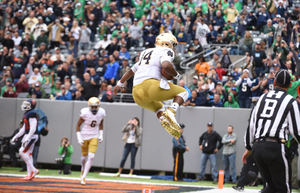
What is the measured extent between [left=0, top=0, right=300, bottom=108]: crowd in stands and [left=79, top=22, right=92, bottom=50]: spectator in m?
0.05

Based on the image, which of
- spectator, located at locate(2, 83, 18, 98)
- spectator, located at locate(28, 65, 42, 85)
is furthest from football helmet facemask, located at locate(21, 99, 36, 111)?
spectator, located at locate(28, 65, 42, 85)

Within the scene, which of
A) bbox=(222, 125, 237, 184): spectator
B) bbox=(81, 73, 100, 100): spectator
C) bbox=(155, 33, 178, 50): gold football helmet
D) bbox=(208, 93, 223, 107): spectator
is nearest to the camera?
bbox=(155, 33, 178, 50): gold football helmet

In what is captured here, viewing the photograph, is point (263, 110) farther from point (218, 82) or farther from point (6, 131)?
point (6, 131)

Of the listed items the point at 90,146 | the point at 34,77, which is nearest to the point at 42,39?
the point at 34,77

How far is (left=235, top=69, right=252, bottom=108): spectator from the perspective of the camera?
531 inches

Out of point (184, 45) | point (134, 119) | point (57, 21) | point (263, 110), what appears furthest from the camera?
point (57, 21)

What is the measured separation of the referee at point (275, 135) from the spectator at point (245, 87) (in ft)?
27.2

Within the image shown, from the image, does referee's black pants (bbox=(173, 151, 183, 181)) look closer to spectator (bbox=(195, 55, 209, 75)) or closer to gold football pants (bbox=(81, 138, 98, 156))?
gold football pants (bbox=(81, 138, 98, 156))

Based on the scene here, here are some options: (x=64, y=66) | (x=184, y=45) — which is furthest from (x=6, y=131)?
(x=184, y=45)

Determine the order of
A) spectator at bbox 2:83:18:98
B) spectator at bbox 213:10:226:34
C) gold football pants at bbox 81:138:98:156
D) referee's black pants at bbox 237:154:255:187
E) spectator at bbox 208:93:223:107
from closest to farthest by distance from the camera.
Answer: referee's black pants at bbox 237:154:255:187
gold football pants at bbox 81:138:98:156
spectator at bbox 208:93:223:107
spectator at bbox 2:83:18:98
spectator at bbox 213:10:226:34

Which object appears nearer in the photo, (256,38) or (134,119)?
(134,119)

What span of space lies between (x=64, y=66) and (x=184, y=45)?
5.23 meters

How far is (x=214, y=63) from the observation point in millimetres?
16312

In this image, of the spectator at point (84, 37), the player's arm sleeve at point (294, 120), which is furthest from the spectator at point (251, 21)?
the player's arm sleeve at point (294, 120)
